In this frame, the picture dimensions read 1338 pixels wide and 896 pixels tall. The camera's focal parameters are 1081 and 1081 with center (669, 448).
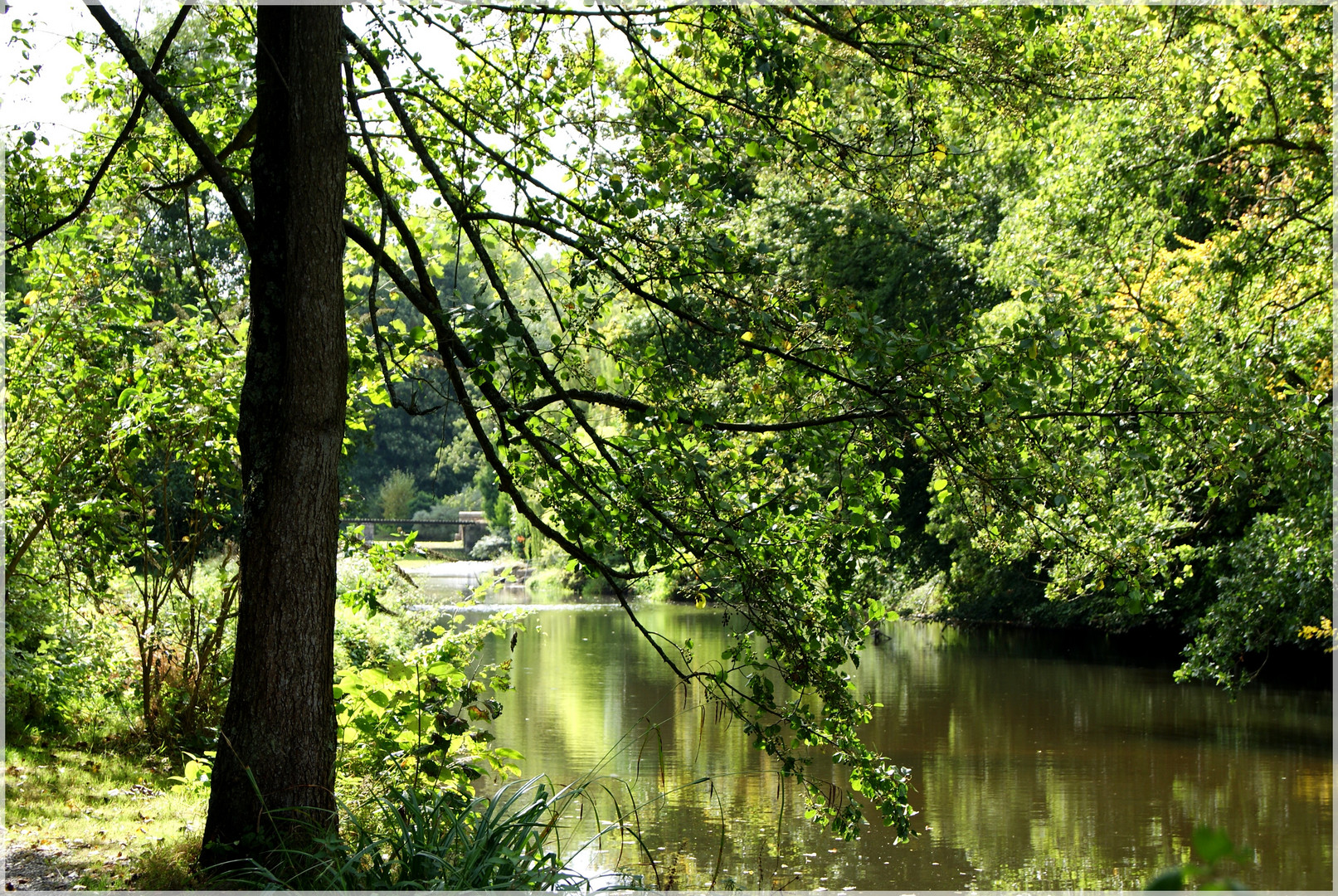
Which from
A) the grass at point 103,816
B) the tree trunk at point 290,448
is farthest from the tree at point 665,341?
the grass at point 103,816

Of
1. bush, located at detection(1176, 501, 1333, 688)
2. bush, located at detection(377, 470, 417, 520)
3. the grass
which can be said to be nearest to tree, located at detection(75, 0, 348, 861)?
the grass

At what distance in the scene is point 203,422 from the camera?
19.1 ft

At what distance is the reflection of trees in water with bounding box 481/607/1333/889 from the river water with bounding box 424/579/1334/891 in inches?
1.2

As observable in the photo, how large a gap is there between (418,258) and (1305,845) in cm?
793

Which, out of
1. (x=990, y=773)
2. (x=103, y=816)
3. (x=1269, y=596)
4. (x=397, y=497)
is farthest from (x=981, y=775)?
(x=397, y=497)

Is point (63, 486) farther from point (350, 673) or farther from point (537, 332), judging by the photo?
point (537, 332)

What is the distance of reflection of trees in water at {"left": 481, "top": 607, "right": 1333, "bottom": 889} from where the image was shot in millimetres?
7797

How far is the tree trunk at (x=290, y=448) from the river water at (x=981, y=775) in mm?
1229

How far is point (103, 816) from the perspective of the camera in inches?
232

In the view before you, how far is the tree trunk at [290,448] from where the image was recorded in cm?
392

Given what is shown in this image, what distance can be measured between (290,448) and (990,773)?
28.1 feet

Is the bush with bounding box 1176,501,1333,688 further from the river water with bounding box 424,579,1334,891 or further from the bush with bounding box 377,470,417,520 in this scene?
the bush with bounding box 377,470,417,520

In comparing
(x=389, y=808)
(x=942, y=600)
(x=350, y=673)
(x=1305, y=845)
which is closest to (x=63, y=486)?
(x=350, y=673)

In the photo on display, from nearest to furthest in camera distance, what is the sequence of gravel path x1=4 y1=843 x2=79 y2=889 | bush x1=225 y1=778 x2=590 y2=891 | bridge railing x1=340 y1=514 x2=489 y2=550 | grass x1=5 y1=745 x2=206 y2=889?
bush x1=225 y1=778 x2=590 y2=891
gravel path x1=4 y1=843 x2=79 y2=889
grass x1=5 y1=745 x2=206 y2=889
bridge railing x1=340 y1=514 x2=489 y2=550
